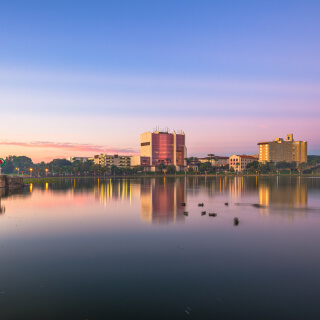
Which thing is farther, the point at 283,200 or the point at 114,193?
the point at 114,193

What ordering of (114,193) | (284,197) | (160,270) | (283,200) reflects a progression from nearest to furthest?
(160,270)
(283,200)
(284,197)
(114,193)

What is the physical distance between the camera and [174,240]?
27.8 meters

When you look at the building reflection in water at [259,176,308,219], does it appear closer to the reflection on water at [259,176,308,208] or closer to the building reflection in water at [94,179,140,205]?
the reflection on water at [259,176,308,208]

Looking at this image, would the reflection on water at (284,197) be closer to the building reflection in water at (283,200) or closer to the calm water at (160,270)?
the building reflection in water at (283,200)

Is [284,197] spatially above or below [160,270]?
below

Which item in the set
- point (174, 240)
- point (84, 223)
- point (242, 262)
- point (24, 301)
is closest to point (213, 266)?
point (242, 262)

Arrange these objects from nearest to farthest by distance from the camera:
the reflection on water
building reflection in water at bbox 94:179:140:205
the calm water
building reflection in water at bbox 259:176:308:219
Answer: the calm water
building reflection in water at bbox 259:176:308:219
the reflection on water
building reflection in water at bbox 94:179:140:205

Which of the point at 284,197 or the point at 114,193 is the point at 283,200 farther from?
the point at 114,193

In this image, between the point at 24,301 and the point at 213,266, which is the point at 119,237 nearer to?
the point at 213,266

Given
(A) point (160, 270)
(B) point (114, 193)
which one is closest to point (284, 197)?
(B) point (114, 193)

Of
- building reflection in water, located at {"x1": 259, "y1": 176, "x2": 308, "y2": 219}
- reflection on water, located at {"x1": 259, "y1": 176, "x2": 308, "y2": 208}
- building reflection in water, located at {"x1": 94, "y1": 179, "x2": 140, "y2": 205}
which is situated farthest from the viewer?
building reflection in water, located at {"x1": 94, "y1": 179, "x2": 140, "y2": 205}

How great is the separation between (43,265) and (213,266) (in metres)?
12.6

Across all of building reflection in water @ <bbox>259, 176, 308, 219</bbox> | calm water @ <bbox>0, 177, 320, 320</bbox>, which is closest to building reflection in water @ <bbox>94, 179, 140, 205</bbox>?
calm water @ <bbox>0, 177, 320, 320</bbox>

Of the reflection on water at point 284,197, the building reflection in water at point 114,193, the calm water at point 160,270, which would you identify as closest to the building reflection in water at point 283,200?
the reflection on water at point 284,197
